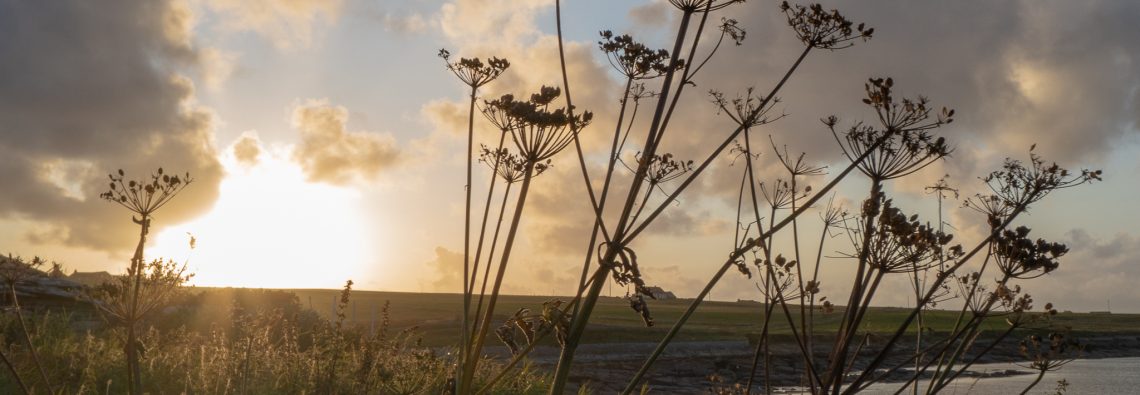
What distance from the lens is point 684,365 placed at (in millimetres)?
40344

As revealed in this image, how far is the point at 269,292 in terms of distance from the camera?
28.3m

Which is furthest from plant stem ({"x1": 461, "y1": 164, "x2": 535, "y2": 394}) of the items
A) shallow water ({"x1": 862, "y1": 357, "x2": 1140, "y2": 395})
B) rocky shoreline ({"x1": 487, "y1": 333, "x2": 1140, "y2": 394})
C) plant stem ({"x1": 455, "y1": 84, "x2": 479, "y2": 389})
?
shallow water ({"x1": 862, "y1": 357, "x2": 1140, "y2": 395})

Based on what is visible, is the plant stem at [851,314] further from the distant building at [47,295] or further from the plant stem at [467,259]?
the distant building at [47,295]

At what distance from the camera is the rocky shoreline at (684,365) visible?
32.1 metres

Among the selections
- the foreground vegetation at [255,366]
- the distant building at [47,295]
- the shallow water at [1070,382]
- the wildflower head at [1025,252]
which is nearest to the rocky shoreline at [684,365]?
the shallow water at [1070,382]

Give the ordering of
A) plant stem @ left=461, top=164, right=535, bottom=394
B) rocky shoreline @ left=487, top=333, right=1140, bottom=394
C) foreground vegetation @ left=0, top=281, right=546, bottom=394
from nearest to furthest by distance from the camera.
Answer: plant stem @ left=461, top=164, right=535, bottom=394, foreground vegetation @ left=0, top=281, right=546, bottom=394, rocky shoreline @ left=487, top=333, right=1140, bottom=394

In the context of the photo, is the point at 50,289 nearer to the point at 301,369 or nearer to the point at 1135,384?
the point at 301,369

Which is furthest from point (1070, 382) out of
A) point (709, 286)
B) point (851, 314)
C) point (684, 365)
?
point (709, 286)

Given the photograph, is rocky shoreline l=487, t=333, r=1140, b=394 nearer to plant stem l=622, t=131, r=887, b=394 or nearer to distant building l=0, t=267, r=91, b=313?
distant building l=0, t=267, r=91, b=313

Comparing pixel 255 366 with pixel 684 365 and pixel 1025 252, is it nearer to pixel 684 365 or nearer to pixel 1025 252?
pixel 1025 252

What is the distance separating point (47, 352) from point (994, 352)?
58445mm

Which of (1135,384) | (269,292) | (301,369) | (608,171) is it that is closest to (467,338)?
(608,171)

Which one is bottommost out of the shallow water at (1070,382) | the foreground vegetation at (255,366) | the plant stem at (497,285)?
the shallow water at (1070,382)

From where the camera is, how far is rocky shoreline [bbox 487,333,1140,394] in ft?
105
